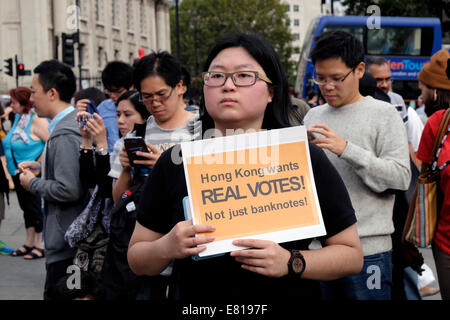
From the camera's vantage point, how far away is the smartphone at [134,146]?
3.20 meters

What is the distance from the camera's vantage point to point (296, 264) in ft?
6.13

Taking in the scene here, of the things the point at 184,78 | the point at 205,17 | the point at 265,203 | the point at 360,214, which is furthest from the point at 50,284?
the point at 205,17

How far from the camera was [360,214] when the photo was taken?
3.21 metres

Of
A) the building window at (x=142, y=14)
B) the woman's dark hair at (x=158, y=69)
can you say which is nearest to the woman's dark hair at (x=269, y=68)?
the woman's dark hair at (x=158, y=69)

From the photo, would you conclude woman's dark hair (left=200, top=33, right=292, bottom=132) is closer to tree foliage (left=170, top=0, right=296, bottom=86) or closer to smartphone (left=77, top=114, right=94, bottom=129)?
smartphone (left=77, top=114, right=94, bottom=129)

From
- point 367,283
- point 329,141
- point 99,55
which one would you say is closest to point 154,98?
point 329,141

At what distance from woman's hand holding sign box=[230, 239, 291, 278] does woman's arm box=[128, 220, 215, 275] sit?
9 centimetres

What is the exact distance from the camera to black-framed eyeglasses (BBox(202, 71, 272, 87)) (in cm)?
203

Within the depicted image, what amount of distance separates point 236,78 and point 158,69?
63.6 inches

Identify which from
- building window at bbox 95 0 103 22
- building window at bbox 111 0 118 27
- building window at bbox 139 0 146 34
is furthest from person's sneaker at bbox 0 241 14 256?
building window at bbox 139 0 146 34

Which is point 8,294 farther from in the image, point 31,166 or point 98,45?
point 98,45

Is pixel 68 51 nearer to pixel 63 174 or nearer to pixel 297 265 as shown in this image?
pixel 63 174

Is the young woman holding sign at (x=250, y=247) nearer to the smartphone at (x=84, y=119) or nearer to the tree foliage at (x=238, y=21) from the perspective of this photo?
the smartphone at (x=84, y=119)

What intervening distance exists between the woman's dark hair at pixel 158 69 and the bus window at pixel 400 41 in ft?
62.7
